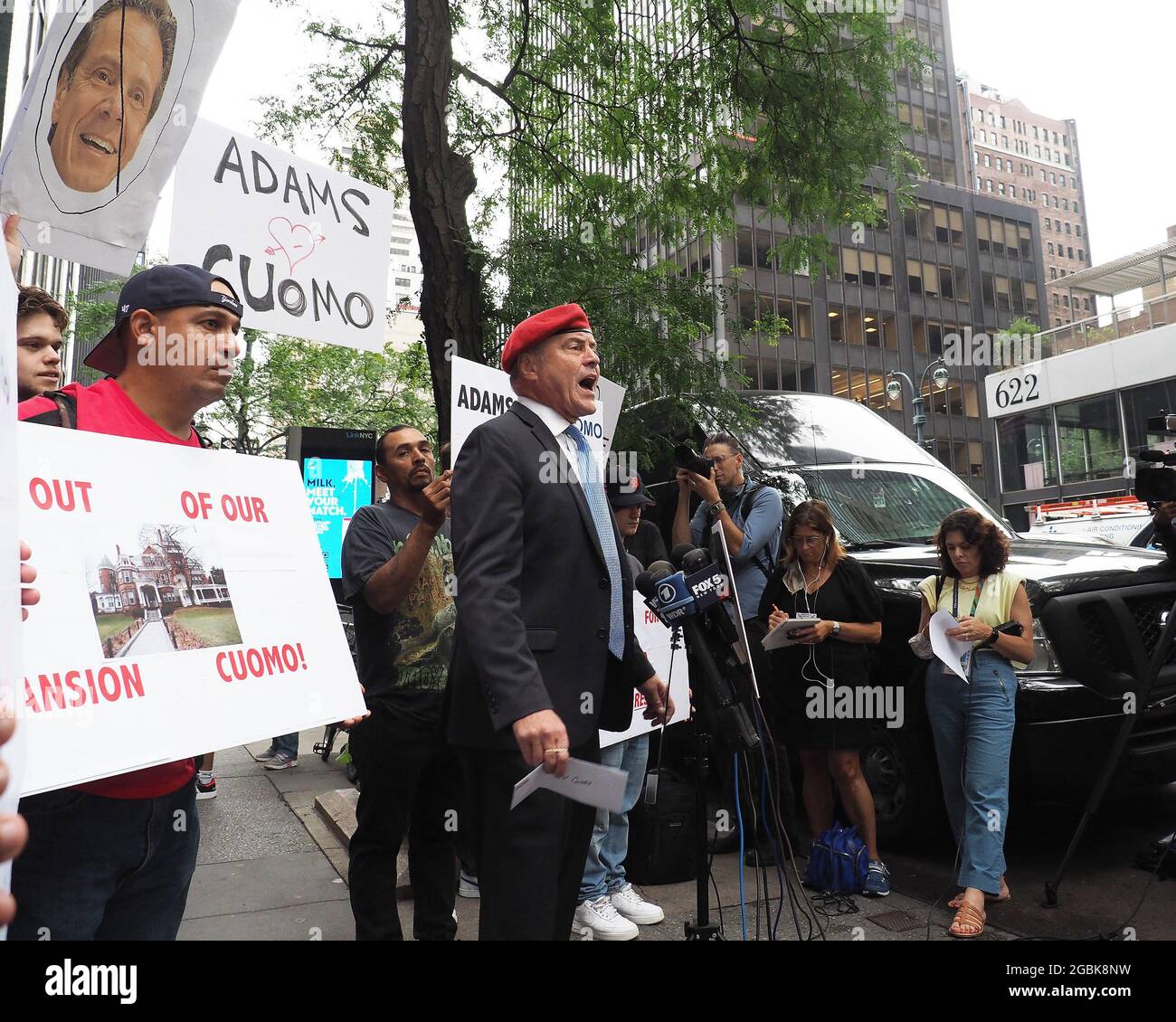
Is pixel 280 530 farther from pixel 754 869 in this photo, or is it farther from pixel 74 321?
pixel 74 321

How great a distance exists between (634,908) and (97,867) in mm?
2821

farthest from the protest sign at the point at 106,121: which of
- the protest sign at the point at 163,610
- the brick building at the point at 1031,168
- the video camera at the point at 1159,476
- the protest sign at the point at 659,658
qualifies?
the brick building at the point at 1031,168

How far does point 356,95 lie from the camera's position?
7293mm

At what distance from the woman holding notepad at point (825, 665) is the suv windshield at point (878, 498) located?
21.0 inches

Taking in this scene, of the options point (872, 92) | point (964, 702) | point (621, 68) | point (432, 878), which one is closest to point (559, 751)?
point (432, 878)

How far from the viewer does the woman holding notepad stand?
4.50m

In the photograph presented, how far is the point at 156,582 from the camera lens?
1830mm

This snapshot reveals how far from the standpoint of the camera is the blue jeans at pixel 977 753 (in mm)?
3977

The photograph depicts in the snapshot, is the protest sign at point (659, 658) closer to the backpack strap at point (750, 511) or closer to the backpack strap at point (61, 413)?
the backpack strap at point (750, 511)

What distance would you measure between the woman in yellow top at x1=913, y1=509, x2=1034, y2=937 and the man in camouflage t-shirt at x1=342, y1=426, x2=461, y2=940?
225 cm

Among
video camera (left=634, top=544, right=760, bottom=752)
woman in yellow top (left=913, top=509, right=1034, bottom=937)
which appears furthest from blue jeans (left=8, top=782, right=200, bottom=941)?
woman in yellow top (left=913, top=509, right=1034, bottom=937)

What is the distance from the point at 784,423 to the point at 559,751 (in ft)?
14.4

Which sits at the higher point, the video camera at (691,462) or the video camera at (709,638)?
the video camera at (691,462)

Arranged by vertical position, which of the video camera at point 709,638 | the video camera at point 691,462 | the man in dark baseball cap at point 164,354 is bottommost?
the video camera at point 709,638
